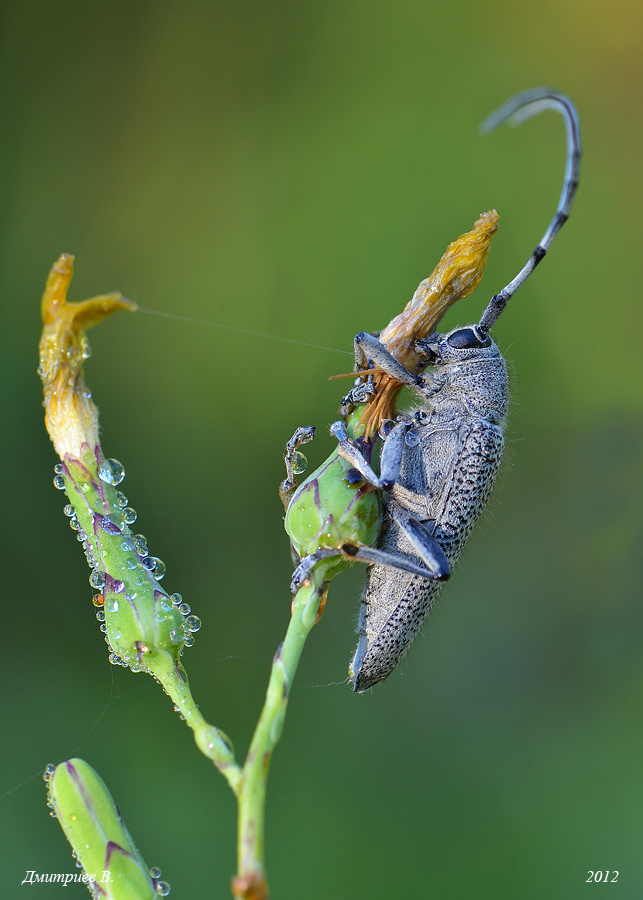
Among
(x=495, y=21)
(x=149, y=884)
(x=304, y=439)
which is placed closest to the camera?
(x=149, y=884)

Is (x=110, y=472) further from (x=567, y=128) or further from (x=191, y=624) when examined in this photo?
(x=567, y=128)

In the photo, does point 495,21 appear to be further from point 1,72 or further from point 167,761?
point 167,761

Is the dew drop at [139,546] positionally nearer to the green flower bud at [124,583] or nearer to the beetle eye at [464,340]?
the green flower bud at [124,583]

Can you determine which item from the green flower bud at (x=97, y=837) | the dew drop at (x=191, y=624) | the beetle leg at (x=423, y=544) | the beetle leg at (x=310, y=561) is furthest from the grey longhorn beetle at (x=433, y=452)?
the green flower bud at (x=97, y=837)

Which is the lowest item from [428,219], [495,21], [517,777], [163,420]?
[517,777]

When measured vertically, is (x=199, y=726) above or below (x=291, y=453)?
below

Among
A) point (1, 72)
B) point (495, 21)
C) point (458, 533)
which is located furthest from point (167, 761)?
point (495, 21)

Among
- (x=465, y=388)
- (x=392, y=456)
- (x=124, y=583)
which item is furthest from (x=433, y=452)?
(x=124, y=583)
